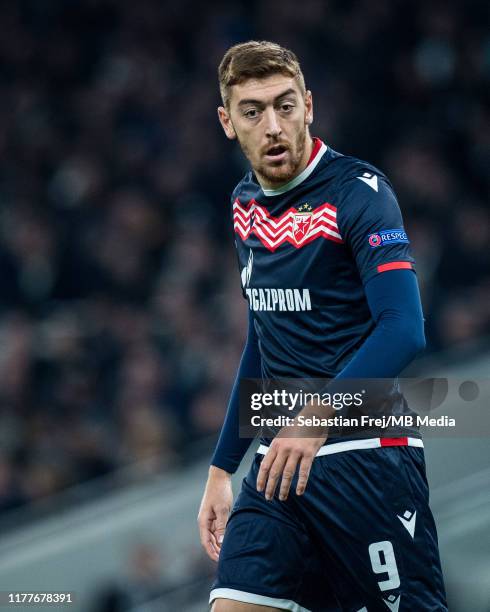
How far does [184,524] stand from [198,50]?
496cm

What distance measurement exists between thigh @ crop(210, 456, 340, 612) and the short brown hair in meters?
1.16

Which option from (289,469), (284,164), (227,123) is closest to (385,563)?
(289,469)

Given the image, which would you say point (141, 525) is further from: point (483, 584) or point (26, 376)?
point (483, 584)

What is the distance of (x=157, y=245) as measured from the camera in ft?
28.1

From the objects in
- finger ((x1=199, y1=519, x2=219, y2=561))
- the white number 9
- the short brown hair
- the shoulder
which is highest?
the short brown hair

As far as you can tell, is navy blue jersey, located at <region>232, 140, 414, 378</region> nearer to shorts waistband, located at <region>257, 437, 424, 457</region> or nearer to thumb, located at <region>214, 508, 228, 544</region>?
shorts waistband, located at <region>257, 437, 424, 457</region>

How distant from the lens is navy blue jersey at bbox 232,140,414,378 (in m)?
2.90

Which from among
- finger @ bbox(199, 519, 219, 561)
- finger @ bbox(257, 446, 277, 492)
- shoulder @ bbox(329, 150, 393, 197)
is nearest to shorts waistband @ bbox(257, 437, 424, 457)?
finger @ bbox(257, 446, 277, 492)

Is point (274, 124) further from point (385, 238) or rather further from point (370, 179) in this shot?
point (385, 238)

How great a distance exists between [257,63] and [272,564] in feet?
4.46

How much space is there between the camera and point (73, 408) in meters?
7.53

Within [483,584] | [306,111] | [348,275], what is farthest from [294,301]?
[483,584]

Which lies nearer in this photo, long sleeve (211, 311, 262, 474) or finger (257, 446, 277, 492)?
finger (257, 446, 277, 492)

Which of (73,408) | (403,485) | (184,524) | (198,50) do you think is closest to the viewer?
(403,485)
